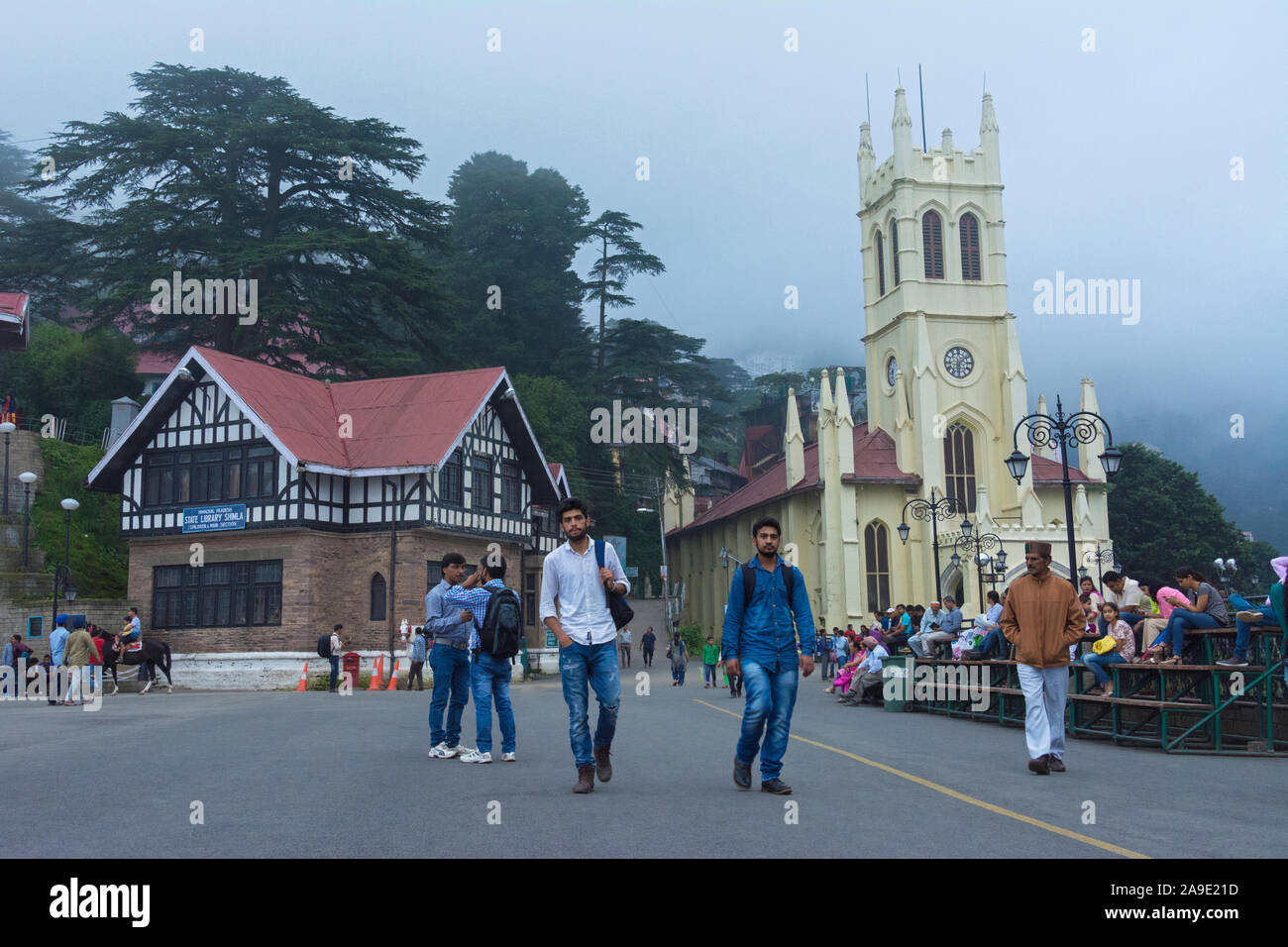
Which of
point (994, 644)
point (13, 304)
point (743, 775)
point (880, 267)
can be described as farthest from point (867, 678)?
point (880, 267)

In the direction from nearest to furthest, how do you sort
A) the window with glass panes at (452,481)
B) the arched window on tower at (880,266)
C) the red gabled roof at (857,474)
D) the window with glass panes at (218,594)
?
the window with glass panes at (218,594) → the window with glass panes at (452,481) → the red gabled roof at (857,474) → the arched window on tower at (880,266)

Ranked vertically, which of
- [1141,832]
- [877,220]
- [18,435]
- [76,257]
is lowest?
[1141,832]

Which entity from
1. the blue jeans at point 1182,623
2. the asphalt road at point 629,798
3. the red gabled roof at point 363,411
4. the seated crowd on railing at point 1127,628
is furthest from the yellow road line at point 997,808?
the red gabled roof at point 363,411

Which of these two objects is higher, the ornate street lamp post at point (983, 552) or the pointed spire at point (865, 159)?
the pointed spire at point (865, 159)

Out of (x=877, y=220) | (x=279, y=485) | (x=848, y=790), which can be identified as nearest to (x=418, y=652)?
(x=279, y=485)

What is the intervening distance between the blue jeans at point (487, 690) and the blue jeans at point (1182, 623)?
7.61 m

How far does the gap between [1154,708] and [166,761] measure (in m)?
10.2

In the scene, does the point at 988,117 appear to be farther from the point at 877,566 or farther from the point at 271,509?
the point at 271,509

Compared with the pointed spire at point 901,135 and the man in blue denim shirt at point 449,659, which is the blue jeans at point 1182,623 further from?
the pointed spire at point 901,135

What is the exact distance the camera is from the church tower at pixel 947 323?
57062mm

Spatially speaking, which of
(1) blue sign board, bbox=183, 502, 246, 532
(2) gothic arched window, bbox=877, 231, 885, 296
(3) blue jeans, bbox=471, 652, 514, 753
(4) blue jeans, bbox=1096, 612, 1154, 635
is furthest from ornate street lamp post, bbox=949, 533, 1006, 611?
(3) blue jeans, bbox=471, 652, 514, 753

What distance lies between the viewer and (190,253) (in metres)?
43.1

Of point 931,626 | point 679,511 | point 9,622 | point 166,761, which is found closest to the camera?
point 166,761

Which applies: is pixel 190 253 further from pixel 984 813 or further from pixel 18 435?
pixel 984 813
